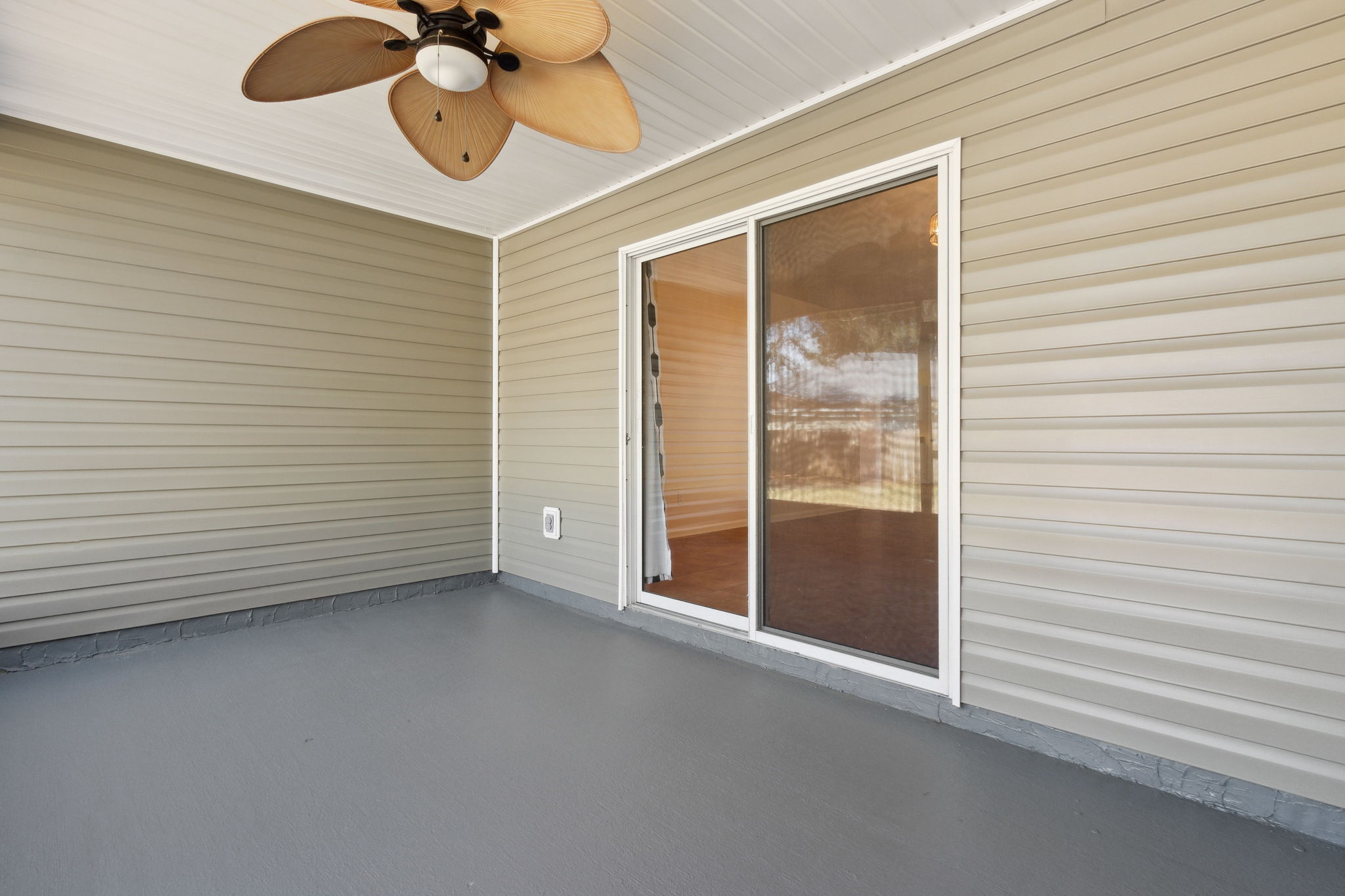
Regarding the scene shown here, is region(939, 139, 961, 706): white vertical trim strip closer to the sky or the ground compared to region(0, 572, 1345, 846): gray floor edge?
closer to the sky

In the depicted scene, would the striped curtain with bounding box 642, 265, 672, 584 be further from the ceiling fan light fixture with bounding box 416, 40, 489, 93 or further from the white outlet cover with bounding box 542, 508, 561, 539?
the ceiling fan light fixture with bounding box 416, 40, 489, 93

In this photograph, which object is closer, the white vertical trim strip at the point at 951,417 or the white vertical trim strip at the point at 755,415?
the white vertical trim strip at the point at 951,417

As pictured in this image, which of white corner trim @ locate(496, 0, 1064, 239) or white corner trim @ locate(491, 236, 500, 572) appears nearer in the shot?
white corner trim @ locate(496, 0, 1064, 239)

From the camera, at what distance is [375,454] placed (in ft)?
13.8

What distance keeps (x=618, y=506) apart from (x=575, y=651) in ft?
3.10

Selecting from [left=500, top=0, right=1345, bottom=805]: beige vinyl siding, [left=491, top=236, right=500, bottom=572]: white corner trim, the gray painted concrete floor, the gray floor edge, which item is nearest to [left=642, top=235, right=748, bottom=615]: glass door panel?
the gray floor edge

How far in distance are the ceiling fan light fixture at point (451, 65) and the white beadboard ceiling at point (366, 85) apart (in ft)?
2.12

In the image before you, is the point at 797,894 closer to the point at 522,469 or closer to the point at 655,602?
the point at 655,602

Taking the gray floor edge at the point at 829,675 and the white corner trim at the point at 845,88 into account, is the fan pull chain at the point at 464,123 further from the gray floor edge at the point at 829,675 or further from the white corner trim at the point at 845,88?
the gray floor edge at the point at 829,675

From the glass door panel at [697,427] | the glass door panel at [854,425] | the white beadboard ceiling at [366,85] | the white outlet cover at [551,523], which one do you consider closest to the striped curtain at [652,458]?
the glass door panel at [697,427]

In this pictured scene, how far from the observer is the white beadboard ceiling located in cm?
226

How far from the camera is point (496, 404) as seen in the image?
15.9 ft

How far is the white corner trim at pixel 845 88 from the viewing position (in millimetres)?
2250

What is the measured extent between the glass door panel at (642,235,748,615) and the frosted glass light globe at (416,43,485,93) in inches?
66.2
